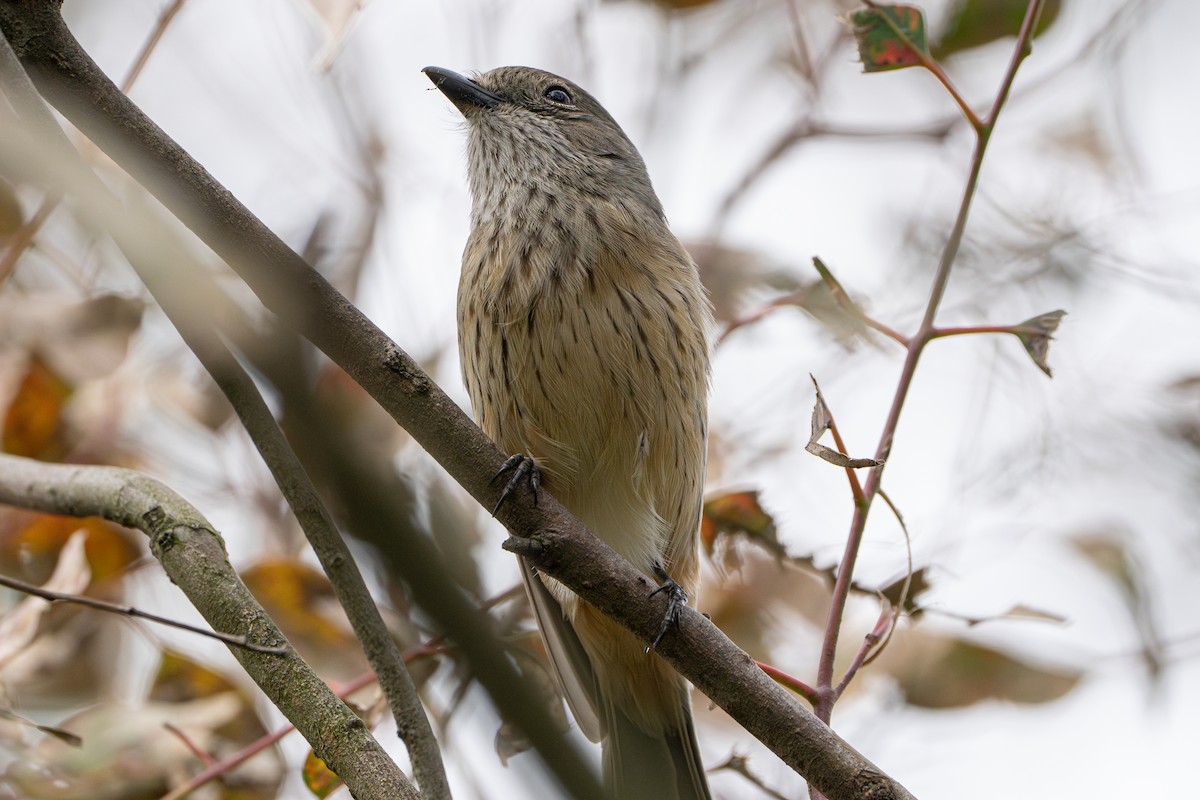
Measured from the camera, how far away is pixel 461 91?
14.6 feet

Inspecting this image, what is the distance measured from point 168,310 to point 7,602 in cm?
225

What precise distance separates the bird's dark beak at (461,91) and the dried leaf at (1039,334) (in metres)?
2.47

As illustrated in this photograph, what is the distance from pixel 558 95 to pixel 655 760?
2.64 m

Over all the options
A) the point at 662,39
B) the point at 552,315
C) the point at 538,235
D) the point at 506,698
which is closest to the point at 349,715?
the point at 506,698

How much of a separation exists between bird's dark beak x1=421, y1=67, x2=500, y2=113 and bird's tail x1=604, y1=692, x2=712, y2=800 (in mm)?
2354

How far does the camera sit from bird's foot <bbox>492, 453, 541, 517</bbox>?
250 centimetres

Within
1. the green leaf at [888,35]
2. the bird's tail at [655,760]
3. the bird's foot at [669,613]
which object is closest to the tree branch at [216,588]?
the bird's foot at [669,613]

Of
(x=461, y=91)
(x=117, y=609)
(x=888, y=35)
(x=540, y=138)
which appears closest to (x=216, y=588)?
(x=117, y=609)

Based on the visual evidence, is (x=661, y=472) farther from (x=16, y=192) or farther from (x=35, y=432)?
(x=16, y=192)

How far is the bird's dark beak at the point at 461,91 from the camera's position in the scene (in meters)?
4.38

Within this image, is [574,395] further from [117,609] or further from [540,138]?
[117,609]

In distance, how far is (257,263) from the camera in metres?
2.01

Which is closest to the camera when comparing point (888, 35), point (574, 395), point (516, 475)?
point (516, 475)

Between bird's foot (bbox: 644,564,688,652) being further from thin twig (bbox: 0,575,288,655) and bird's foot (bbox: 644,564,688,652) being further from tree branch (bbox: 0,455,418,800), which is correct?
thin twig (bbox: 0,575,288,655)
